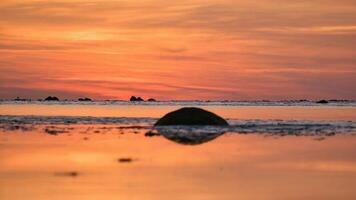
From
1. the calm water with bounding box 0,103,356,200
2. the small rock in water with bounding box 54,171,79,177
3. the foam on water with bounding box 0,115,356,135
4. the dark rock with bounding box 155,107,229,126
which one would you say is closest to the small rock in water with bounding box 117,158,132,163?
the calm water with bounding box 0,103,356,200

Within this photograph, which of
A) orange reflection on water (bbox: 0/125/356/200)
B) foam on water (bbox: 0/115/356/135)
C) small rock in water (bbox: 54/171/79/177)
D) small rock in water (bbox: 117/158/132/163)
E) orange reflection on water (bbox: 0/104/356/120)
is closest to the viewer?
orange reflection on water (bbox: 0/125/356/200)

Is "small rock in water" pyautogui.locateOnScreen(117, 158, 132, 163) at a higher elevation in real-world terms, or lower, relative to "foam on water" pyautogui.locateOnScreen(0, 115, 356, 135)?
lower

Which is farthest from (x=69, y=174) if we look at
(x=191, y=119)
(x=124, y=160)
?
(x=191, y=119)

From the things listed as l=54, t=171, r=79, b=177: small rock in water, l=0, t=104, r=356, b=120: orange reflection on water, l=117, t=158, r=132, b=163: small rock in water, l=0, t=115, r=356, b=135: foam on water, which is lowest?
l=54, t=171, r=79, b=177: small rock in water

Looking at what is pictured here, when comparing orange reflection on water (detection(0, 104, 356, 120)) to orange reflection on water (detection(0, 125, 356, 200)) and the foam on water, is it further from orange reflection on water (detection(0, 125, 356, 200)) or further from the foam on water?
orange reflection on water (detection(0, 125, 356, 200))

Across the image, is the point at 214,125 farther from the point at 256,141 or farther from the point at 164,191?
the point at 164,191

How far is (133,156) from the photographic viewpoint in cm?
2120

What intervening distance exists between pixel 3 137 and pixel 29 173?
43.4ft

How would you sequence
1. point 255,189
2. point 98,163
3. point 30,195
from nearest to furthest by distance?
1. point 30,195
2. point 255,189
3. point 98,163

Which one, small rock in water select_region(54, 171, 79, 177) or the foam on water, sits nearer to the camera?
small rock in water select_region(54, 171, 79, 177)

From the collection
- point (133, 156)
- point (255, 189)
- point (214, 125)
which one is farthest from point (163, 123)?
point (255, 189)

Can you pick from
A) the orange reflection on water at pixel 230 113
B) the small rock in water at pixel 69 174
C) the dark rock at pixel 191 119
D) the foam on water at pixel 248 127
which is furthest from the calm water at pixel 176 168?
the orange reflection on water at pixel 230 113

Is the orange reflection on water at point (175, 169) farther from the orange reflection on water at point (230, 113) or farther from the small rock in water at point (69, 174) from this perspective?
the orange reflection on water at point (230, 113)

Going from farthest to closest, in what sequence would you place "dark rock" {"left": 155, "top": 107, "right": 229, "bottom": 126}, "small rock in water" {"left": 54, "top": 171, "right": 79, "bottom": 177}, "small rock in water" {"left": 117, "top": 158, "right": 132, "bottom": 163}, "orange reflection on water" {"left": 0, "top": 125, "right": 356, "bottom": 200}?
1. "dark rock" {"left": 155, "top": 107, "right": 229, "bottom": 126}
2. "small rock in water" {"left": 117, "top": 158, "right": 132, "bottom": 163}
3. "small rock in water" {"left": 54, "top": 171, "right": 79, "bottom": 177}
4. "orange reflection on water" {"left": 0, "top": 125, "right": 356, "bottom": 200}
